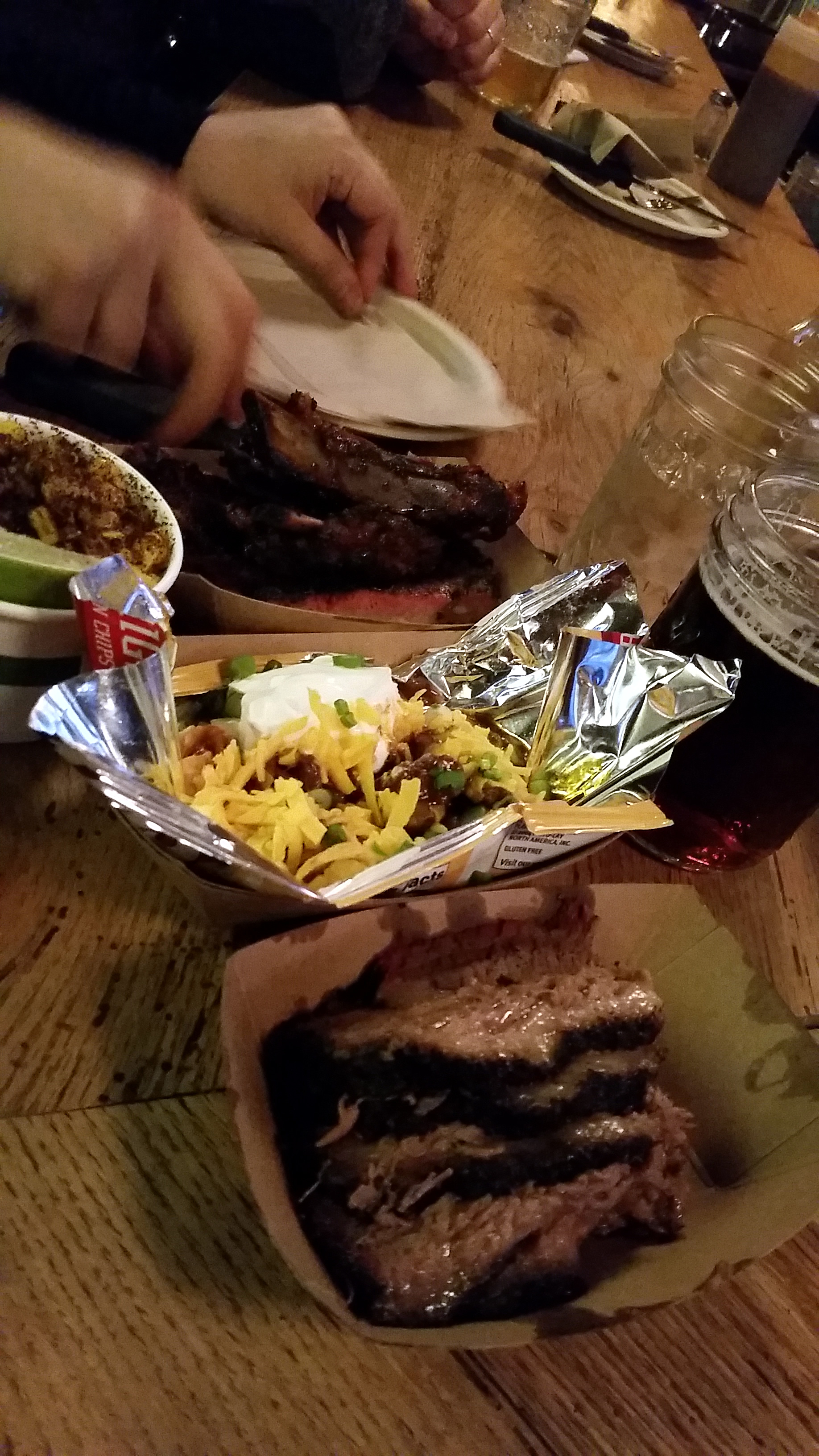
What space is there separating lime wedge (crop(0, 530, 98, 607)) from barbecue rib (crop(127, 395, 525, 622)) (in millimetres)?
251

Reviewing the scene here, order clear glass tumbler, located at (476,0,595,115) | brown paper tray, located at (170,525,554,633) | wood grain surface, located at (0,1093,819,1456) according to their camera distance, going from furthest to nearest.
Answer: clear glass tumbler, located at (476,0,595,115) → brown paper tray, located at (170,525,554,633) → wood grain surface, located at (0,1093,819,1456)

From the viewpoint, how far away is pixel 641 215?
2.06 metres

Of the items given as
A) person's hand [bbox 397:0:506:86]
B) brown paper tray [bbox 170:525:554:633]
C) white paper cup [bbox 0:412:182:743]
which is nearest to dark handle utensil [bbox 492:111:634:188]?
person's hand [bbox 397:0:506:86]

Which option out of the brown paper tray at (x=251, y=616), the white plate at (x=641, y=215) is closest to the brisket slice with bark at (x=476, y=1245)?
the brown paper tray at (x=251, y=616)

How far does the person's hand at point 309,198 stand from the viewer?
1.33 meters

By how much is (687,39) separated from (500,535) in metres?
3.31

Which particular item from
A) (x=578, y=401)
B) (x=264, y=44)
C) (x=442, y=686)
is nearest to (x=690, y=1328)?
(x=442, y=686)

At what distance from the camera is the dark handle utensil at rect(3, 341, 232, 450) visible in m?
0.94

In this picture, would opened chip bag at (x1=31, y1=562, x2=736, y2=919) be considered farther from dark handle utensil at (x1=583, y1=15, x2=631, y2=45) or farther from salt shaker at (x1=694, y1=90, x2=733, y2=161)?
dark handle utensil at (x1=583, y1=15, x2=631, y2=45)

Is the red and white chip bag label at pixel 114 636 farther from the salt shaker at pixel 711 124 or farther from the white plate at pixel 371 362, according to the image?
the salt shaker at pixel 711 124

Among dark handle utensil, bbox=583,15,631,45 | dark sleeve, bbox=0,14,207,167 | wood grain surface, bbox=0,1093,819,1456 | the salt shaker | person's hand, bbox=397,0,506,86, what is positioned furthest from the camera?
dark handle utensil, bbox=583,15,631,45

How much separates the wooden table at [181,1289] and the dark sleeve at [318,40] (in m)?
1.60

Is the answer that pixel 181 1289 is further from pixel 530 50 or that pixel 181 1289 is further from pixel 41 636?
pixel 530 50

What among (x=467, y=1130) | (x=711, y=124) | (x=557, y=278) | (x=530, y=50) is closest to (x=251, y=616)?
(x=467, y=1130)
